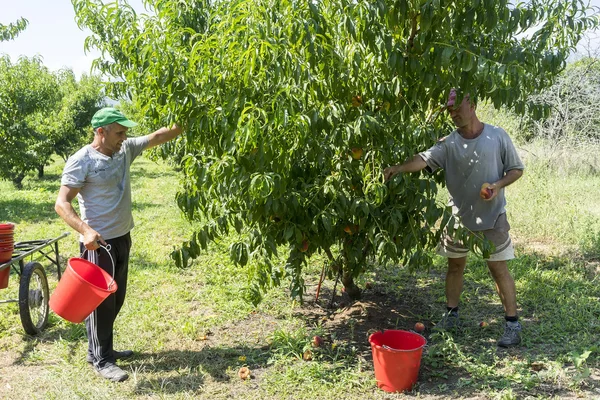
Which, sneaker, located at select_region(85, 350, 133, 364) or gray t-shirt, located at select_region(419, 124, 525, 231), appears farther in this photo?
sneaker, located at select_region(85, 350, 133, 364)

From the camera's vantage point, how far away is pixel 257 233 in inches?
137

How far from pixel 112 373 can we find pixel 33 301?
1210 millimetres

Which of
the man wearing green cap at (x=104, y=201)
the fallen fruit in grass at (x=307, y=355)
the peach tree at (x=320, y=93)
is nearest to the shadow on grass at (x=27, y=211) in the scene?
the man wearing green cap at (x=104, y=201)

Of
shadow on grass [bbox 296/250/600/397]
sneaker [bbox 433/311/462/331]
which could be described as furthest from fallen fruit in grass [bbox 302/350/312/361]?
sneaker [bbox 433/311/462/331]

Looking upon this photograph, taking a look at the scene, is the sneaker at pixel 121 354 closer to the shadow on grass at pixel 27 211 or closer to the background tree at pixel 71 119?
the shadow on grass at pixel 27 211

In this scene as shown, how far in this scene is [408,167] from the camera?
349cm

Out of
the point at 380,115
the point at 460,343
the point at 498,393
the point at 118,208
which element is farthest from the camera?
the point at 460,343

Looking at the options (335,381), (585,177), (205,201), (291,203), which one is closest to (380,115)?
(291,203)

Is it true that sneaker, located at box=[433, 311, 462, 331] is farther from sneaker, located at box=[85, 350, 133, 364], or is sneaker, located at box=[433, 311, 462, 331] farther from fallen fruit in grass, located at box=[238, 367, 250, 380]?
sneaker, located at box=[85, 350, 133, 364]

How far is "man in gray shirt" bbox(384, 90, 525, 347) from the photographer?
369 centimetres

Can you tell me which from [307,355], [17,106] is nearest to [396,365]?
[307,355]

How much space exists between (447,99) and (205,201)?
63.6 inches

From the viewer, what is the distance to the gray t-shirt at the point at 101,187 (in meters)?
3.44

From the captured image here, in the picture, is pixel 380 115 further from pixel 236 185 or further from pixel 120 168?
pixel 120 168
